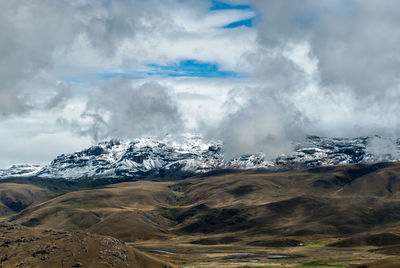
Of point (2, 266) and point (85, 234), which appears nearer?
point (2, 266)

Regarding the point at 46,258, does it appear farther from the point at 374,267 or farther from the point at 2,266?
the point at 374,267

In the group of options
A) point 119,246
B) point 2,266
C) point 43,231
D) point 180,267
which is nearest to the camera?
point 2,266

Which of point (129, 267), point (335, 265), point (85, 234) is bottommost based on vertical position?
point (335, 265)

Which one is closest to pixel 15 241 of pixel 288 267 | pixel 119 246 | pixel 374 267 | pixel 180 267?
pixel 119 246

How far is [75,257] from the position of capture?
483ft

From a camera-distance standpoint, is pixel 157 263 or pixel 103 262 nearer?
pixel 103 262

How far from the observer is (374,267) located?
163m

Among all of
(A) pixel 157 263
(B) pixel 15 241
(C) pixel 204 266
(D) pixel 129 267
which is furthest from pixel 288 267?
(B) pixel 15 241

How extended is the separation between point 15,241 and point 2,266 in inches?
610

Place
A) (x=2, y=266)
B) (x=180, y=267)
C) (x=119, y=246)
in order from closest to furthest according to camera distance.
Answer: (x=2, y=266) → (x=119, y=246) → (x=180, y=267)

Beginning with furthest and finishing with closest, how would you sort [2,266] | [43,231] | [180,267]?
[180,267] < [43,231] < [2,266]

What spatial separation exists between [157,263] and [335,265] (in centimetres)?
8122

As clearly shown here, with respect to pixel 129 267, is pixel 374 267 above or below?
below

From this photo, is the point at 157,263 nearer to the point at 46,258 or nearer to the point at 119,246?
the point at 119,246
